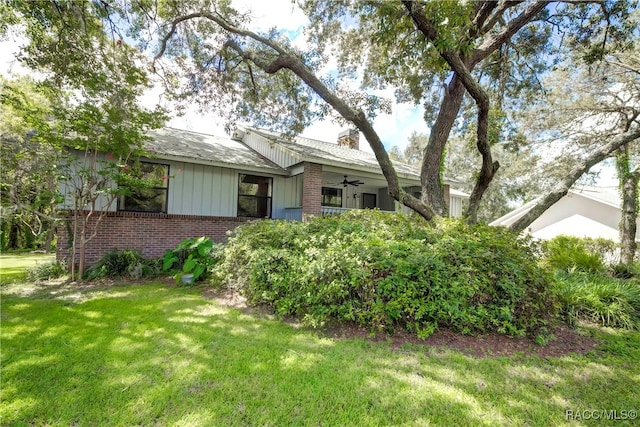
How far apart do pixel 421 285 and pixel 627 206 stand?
1123 centimetres

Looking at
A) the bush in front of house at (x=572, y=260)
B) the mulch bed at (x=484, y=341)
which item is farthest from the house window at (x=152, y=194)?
the bush in front of house at (x=572, y=260)

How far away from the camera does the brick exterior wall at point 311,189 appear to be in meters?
9.58

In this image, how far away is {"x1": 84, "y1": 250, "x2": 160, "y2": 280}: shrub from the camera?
22.4ft

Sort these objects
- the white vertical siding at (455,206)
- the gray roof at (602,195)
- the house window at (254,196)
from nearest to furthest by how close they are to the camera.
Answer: the house window at (254,196) → the gray roof at (602,195) → the white vertical siding at (455,206)

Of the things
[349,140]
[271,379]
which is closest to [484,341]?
[271,379]

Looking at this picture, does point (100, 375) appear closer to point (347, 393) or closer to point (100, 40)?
point (347, 393)

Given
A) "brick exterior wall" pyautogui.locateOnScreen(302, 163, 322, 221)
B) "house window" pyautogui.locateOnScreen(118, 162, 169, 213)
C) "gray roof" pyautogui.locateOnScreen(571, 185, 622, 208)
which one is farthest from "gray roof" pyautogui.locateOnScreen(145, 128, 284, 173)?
"gray roof" pyautogui.locateOnScreen(571, 185, 622, 208)

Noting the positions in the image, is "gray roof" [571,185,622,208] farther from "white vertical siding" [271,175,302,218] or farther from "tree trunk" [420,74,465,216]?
"white vertical siding" [271,175,302,218]

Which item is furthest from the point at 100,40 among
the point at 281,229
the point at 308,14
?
the point at 281,229

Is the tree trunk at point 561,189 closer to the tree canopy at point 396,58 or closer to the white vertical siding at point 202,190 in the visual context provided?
the tree canopy at point 396,58

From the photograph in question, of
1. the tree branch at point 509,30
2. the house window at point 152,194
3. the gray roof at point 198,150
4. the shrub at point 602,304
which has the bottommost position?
the shrub at point 602,304

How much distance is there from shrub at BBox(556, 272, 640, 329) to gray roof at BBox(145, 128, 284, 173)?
27.6ft

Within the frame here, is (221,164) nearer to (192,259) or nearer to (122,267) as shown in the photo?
(192,259)

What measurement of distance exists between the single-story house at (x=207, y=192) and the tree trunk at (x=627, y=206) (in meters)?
6.73
